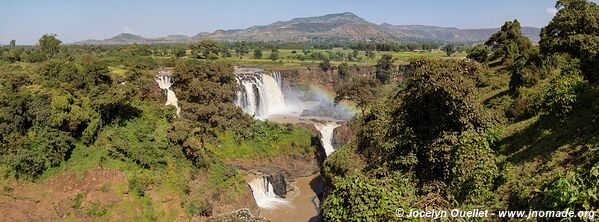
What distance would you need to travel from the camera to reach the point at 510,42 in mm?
38750

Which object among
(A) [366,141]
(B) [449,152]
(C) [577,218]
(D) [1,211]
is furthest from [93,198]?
(C) [577,218]

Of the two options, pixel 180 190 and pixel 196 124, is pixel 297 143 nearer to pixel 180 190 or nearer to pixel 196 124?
pixel 196 124

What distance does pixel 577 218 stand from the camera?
21.9 feet

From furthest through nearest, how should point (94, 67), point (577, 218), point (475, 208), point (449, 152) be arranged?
point (94, 67)
point (449, 152)
point (475, 208)
point (577, 218)

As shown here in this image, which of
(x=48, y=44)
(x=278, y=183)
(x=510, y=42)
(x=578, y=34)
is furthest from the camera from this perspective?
(x=48, y=44)

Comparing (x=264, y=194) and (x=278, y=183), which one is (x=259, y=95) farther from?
(x=264, y=194)

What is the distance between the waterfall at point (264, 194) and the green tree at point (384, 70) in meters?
43.4

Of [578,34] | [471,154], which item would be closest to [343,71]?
[578,34]

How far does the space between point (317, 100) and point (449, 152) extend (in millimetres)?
50309

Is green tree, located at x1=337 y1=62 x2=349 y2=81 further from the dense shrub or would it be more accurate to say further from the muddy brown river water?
the dense shrub

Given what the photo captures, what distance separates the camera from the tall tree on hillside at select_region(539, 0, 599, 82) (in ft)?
57.0

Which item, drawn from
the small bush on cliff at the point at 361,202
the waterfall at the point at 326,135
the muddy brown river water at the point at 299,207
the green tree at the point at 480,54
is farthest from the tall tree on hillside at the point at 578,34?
the waterfall at the point at 326,135

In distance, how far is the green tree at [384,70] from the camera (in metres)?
69.7

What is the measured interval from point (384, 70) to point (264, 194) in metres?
44.7
